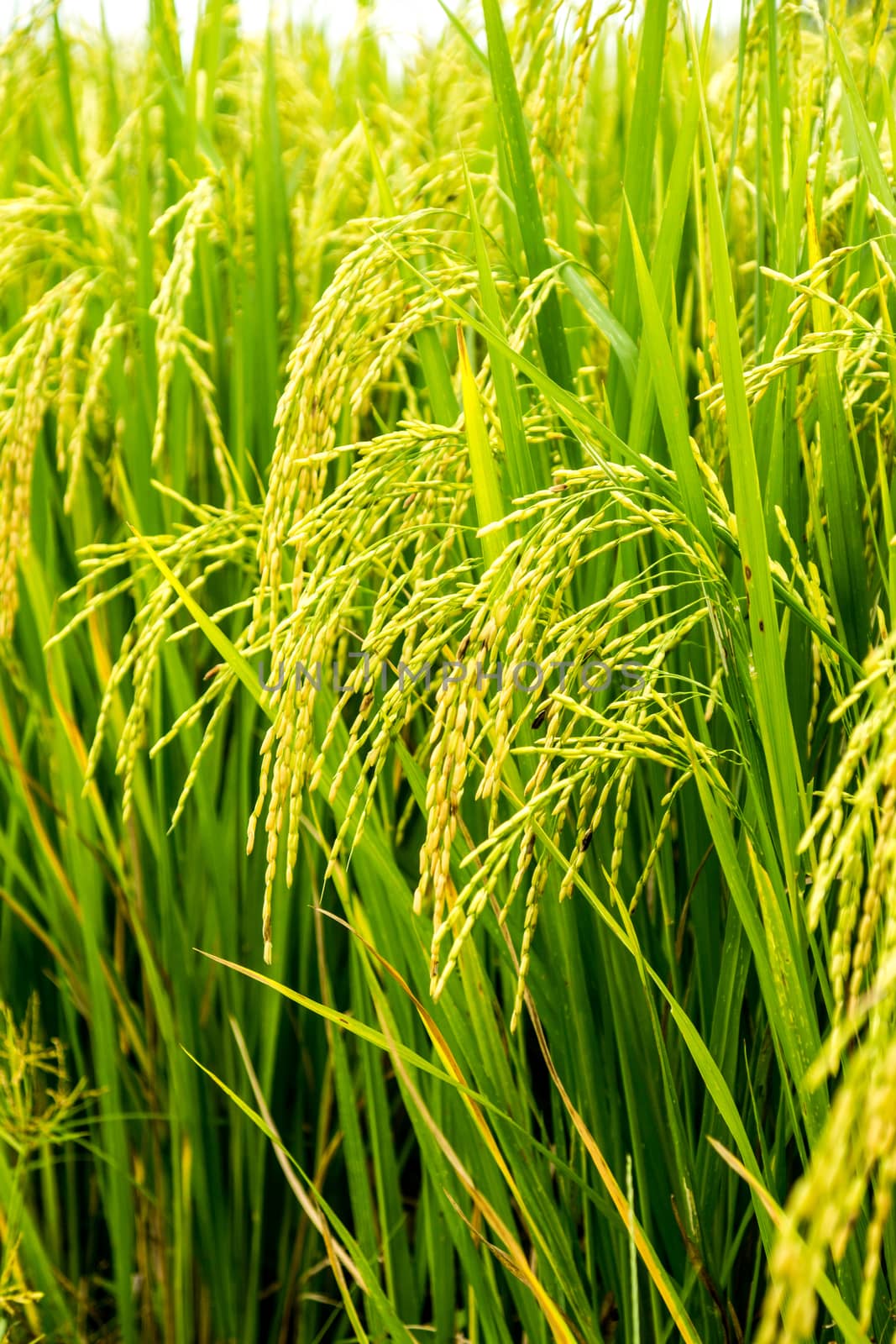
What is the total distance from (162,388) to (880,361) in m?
0.69

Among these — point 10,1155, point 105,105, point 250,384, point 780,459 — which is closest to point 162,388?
point 250,384

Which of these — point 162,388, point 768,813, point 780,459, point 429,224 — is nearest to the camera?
point 768,813

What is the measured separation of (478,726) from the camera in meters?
1.01

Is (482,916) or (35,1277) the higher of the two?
(482,916)

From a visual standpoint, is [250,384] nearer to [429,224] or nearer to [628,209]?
[429,224]

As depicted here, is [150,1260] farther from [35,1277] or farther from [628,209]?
[628,209]

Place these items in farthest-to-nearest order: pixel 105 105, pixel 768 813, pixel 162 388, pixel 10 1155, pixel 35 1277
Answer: pixel 105 105 → pixel 10 1155 → pixel 35 1277 → pixel 162 388 → pixel 768 813

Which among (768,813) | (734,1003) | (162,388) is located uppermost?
(162,388)

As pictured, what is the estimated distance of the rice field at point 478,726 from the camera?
758 mm

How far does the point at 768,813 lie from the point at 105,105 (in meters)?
2.33

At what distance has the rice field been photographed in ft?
2.49

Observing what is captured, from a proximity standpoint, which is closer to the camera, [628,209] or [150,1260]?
[628,209]

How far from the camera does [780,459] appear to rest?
93 centimetres

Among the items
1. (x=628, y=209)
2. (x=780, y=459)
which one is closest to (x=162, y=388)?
(x=628, y=209)
